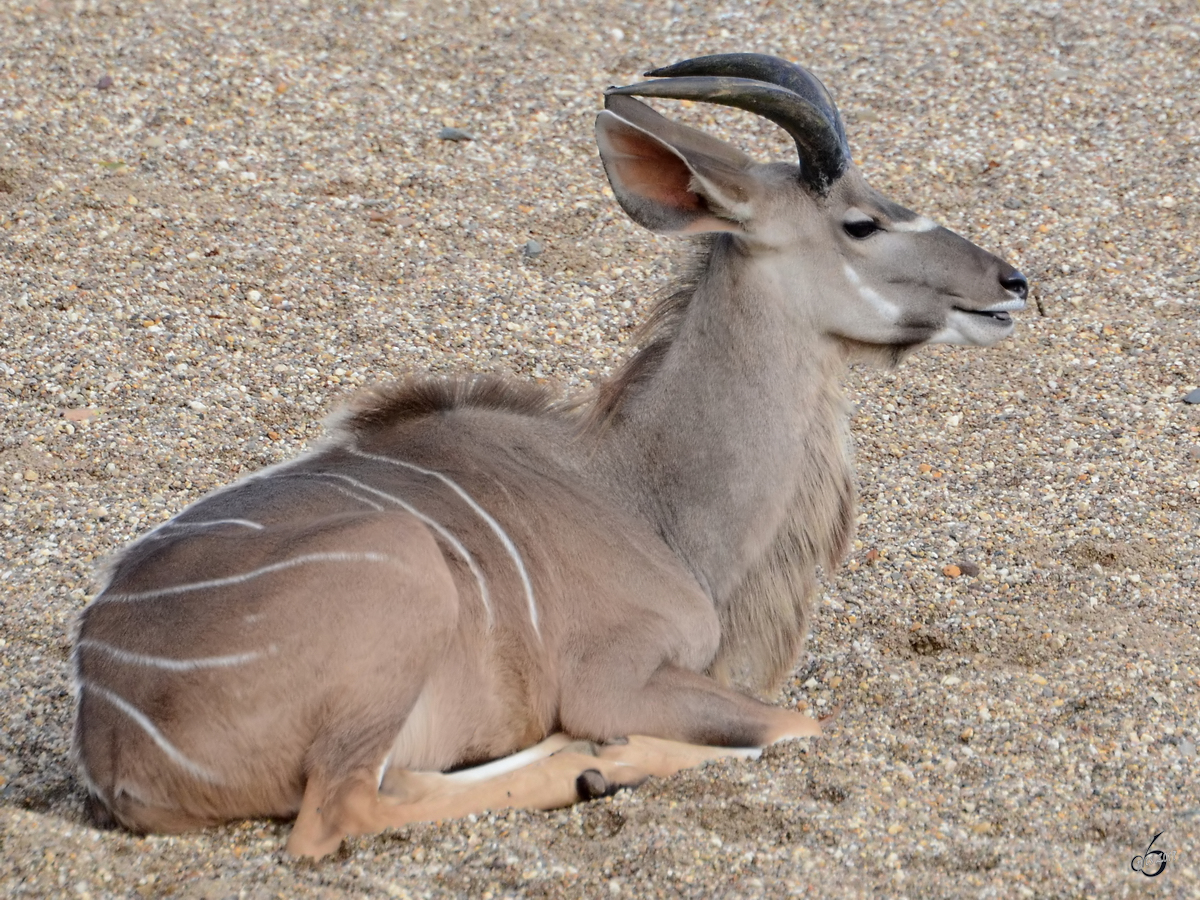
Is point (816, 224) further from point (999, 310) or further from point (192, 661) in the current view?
point (192, 661)

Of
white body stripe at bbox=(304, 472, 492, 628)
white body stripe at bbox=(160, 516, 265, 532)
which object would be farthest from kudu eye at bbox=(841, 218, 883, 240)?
white body stripe at bbox=(160, 516, 265, 532)

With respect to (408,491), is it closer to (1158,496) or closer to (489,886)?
(489,886)

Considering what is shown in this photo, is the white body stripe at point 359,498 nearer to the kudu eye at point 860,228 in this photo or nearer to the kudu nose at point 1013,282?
the kudu eye at point 860,228

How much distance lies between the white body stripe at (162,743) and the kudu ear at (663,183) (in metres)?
1.58

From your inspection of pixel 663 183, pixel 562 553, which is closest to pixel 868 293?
pixel 663 183

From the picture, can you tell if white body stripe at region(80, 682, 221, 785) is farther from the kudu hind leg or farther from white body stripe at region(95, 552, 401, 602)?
the kudu hind leg

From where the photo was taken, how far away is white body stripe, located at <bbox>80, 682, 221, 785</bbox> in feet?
9.68

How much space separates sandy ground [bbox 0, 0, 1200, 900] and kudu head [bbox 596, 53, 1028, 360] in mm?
922

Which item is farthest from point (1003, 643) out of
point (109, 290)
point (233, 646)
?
point (109, 290)

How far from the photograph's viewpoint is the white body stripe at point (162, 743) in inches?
116

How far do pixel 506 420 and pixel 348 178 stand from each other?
3.03m

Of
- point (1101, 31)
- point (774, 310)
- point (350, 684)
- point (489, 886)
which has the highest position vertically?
point (1101, 31)

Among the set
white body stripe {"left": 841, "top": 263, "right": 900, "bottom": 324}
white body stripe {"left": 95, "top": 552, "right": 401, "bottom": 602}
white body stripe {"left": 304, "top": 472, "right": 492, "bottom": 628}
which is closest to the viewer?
white body stripe {"left": 95, "top": 552, "right": 401, "bottom": 602}

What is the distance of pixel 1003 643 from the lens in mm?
3947
